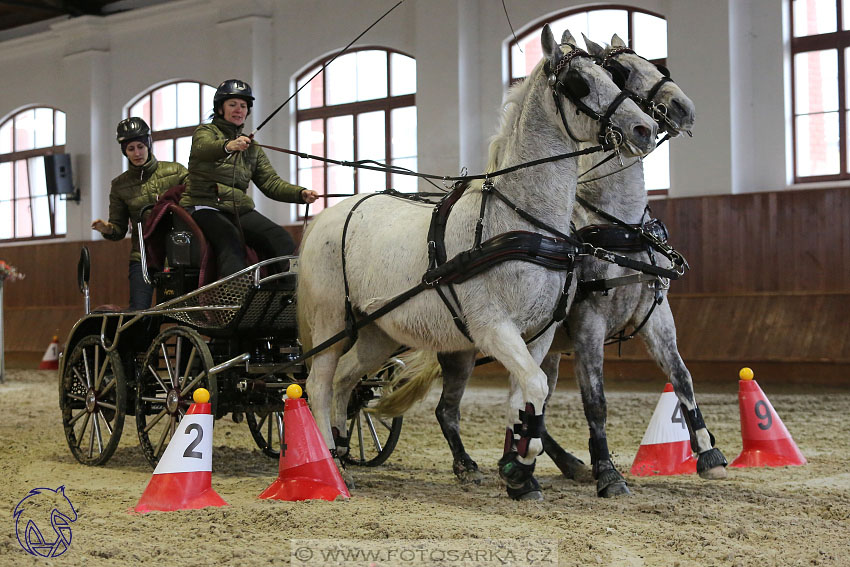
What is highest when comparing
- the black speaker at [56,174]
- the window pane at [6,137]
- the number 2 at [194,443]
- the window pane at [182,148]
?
the window pane at [6,137]

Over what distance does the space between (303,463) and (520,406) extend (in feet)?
3.15

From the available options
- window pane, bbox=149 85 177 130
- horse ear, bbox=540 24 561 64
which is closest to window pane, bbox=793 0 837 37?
horse ear, bbox=540 24 561 64

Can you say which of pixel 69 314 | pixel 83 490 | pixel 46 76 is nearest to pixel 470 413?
pixel 83 490

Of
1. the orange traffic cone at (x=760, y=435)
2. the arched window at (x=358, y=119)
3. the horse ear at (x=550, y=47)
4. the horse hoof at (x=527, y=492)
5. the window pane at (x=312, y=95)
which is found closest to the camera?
the horse ear at (x=550, y=47)

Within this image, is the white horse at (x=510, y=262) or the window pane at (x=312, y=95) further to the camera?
the window pane at (x=312, y=95)

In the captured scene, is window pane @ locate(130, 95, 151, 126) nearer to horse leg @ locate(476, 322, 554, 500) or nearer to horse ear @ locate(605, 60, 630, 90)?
horse ear @ locate(605, 60, 630, 90)

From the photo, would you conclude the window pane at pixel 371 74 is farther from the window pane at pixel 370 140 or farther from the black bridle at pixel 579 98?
the black bridle at pixel 579 98

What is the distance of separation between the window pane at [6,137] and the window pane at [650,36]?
11.5 m

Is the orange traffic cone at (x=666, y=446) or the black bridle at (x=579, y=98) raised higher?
the black bridle at (x=579, y=98)

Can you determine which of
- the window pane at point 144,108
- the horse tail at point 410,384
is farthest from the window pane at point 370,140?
the horse tail at point 410,384

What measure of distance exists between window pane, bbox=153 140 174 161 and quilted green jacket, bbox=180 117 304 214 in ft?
32.6

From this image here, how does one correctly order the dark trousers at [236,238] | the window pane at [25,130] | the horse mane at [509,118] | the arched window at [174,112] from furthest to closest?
the window pane at [25,130], the arched window at [174,112], the dark trousers at [236,238], the horse mane at [509,118]

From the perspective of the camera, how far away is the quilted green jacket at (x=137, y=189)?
6016 millimetres

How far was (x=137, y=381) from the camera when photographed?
5.20m
